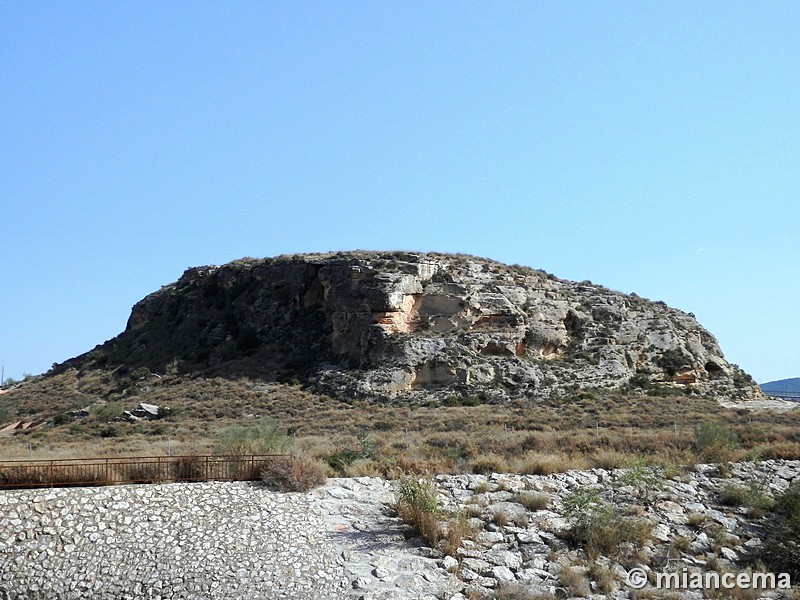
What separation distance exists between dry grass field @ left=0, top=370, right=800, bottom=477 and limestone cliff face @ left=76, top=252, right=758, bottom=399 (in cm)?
238

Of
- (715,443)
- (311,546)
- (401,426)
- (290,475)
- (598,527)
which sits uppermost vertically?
(715,443)

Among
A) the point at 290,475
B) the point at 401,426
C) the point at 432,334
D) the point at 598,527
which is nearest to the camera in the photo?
the point at 598,527

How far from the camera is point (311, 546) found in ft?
45.3

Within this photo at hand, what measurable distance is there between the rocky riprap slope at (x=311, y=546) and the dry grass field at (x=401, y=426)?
3532mm

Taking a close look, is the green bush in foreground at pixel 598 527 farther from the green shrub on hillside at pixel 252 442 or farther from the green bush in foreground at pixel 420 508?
the green shrub on hillside at pixel 252 442

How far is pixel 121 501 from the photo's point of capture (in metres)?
14.7

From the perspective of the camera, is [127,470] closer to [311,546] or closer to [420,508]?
[311,546]

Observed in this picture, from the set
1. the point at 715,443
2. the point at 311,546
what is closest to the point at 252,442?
the point at 311,546

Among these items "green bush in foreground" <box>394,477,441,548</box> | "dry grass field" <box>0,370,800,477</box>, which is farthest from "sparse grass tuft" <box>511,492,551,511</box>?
"dry grass field" <box>0,370,800,477</box>

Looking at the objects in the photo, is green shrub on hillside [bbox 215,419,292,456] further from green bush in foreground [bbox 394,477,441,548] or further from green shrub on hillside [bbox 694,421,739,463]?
green shrub on hillside [bbox 694,421,739,463]

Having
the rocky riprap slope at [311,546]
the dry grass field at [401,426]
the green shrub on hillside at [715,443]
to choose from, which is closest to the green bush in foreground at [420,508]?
the rocky riprap slope at [311,546]

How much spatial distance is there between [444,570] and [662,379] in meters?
39.1

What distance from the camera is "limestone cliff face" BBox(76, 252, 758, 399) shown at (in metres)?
44.5

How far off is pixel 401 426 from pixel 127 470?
18632mm
